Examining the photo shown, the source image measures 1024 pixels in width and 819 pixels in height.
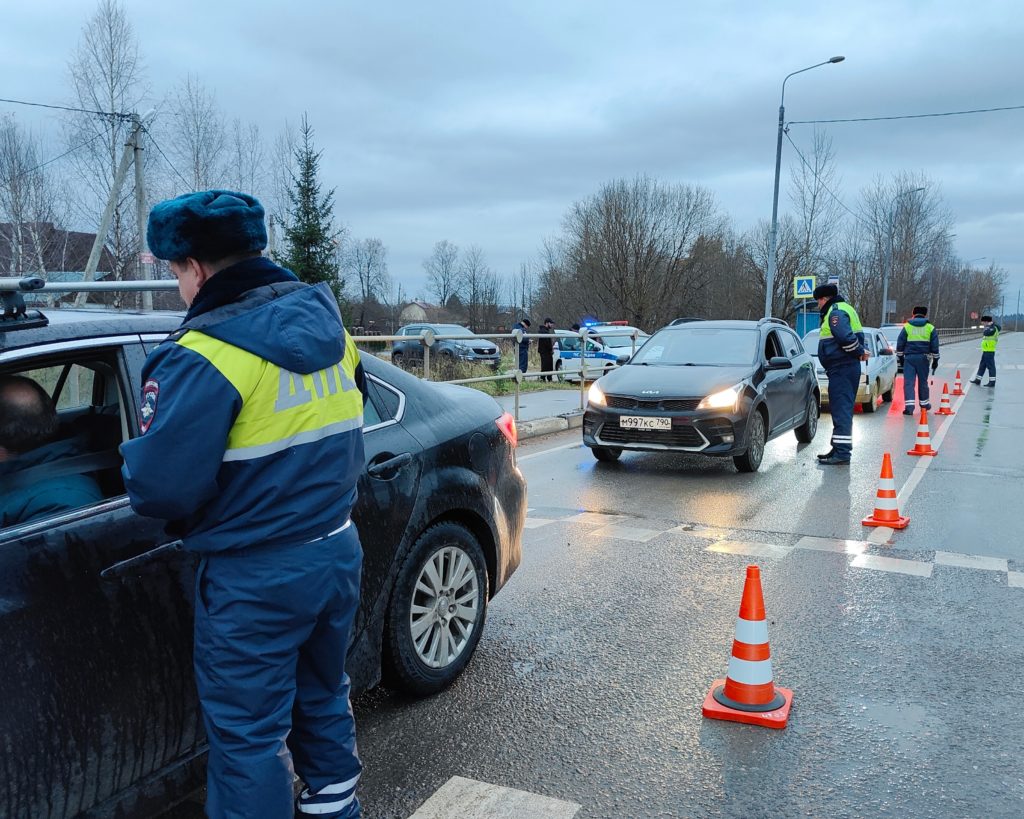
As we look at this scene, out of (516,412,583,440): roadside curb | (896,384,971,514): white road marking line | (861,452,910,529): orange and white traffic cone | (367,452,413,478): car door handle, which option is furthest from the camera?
(516,412,583,440): roadside curb

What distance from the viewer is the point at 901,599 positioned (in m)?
4.99

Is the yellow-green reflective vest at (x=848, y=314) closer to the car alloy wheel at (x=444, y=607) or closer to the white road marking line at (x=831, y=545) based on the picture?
the white road marking line at (x=831, y=545)

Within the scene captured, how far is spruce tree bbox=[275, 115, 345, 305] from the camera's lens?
3341 centimetres

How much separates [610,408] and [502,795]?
20.8ft

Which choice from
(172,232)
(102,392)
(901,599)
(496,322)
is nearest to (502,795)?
(102,392)

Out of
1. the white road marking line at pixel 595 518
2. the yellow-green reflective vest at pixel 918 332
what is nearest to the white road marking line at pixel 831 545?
the white road marking line at pixel 595 518

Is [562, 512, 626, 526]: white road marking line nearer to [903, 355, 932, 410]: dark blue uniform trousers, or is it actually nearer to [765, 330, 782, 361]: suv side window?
[765, 330, 782, 361]: suv side window

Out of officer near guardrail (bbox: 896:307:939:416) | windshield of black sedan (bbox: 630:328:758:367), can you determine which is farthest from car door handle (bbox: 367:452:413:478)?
officer near guardrail (bbox: 896:307:939:416)

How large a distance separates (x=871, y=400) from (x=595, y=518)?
1036cm

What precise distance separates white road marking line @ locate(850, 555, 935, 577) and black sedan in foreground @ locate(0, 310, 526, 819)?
3589 millimetres

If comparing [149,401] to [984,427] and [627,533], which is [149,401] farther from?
[984,427]

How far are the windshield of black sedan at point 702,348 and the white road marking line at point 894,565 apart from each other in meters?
3.85

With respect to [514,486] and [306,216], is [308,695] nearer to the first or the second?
[514,486]

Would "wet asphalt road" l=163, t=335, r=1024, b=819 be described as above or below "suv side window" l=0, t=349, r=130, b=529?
below
